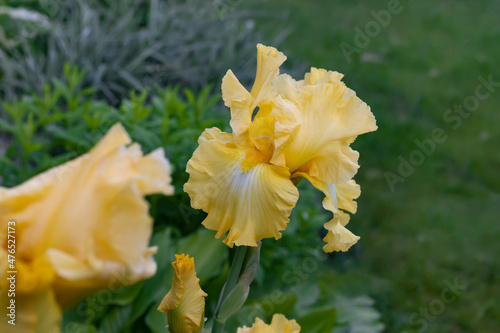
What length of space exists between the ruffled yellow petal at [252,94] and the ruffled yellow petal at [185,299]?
29 centimetres

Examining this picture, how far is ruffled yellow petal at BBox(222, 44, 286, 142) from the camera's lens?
3.28 ft

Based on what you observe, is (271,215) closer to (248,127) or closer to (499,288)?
(248,127)

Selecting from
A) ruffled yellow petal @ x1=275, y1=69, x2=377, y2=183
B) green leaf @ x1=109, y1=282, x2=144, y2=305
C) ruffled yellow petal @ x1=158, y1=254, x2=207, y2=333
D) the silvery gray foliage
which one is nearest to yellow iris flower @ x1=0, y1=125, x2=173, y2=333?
ruffled yellow petal @ x1=158, y1=254, x2=207, y2=333

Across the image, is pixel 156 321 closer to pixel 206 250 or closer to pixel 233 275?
pixel 206 250

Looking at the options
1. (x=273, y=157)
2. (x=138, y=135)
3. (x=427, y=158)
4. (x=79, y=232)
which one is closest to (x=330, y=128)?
(x=273, y=157)

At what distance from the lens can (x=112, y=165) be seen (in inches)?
20.5

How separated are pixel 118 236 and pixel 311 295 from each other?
1777 millimetres

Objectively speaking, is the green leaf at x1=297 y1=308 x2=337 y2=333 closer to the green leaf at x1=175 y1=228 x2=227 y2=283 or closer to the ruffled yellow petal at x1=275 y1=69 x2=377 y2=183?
the green leaf at x1=175 y1=228 x2=227 y2=283

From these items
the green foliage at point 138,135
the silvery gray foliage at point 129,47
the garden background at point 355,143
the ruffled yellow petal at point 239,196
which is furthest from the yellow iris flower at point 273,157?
the silvery gray foliage at point 129,47

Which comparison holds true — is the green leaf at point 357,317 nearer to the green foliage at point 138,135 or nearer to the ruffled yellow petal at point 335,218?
the green foliage at point 138,135

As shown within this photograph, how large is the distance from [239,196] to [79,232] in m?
0.45

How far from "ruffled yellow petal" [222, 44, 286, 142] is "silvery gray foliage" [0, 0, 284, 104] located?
231 cm

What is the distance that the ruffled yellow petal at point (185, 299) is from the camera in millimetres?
Answer: 862

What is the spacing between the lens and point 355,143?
379 cm
